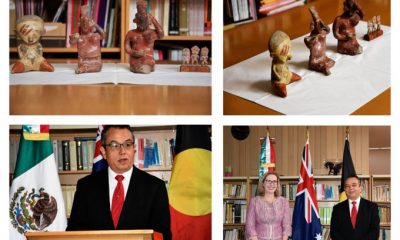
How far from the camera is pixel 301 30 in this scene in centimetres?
362

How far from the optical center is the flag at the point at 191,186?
3.49 m

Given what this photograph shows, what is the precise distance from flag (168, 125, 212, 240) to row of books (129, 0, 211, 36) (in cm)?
45

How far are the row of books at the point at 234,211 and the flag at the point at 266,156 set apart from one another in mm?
154

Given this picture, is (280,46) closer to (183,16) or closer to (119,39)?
(183,16)

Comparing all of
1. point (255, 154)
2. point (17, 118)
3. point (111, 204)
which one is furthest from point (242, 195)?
point (17, 118)

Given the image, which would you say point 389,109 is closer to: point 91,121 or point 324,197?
point 324,197

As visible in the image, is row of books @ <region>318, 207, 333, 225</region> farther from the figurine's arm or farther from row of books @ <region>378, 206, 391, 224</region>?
the figurine's arm

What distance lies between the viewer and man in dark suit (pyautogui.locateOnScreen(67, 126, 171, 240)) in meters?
3.46

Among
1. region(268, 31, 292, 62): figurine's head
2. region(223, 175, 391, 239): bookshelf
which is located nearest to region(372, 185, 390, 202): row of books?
region(223, 175, 391, 239): bookshelf

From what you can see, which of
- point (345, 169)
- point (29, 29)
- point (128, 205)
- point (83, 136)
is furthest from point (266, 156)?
point (29, 29)

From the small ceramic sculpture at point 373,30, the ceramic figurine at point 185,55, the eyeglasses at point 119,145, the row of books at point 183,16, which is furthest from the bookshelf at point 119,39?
the small ceramic sculpture at point 373,30

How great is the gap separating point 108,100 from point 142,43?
0.80 ft

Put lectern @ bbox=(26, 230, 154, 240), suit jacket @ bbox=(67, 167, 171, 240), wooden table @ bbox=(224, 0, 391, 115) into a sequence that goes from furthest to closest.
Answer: wooden table @ bbox=(224, 0, 391, 115)
suit jacket @ bbox=(67, 167, 171, 240)
lectern @ bbox=(26, 230, 154, 240)
